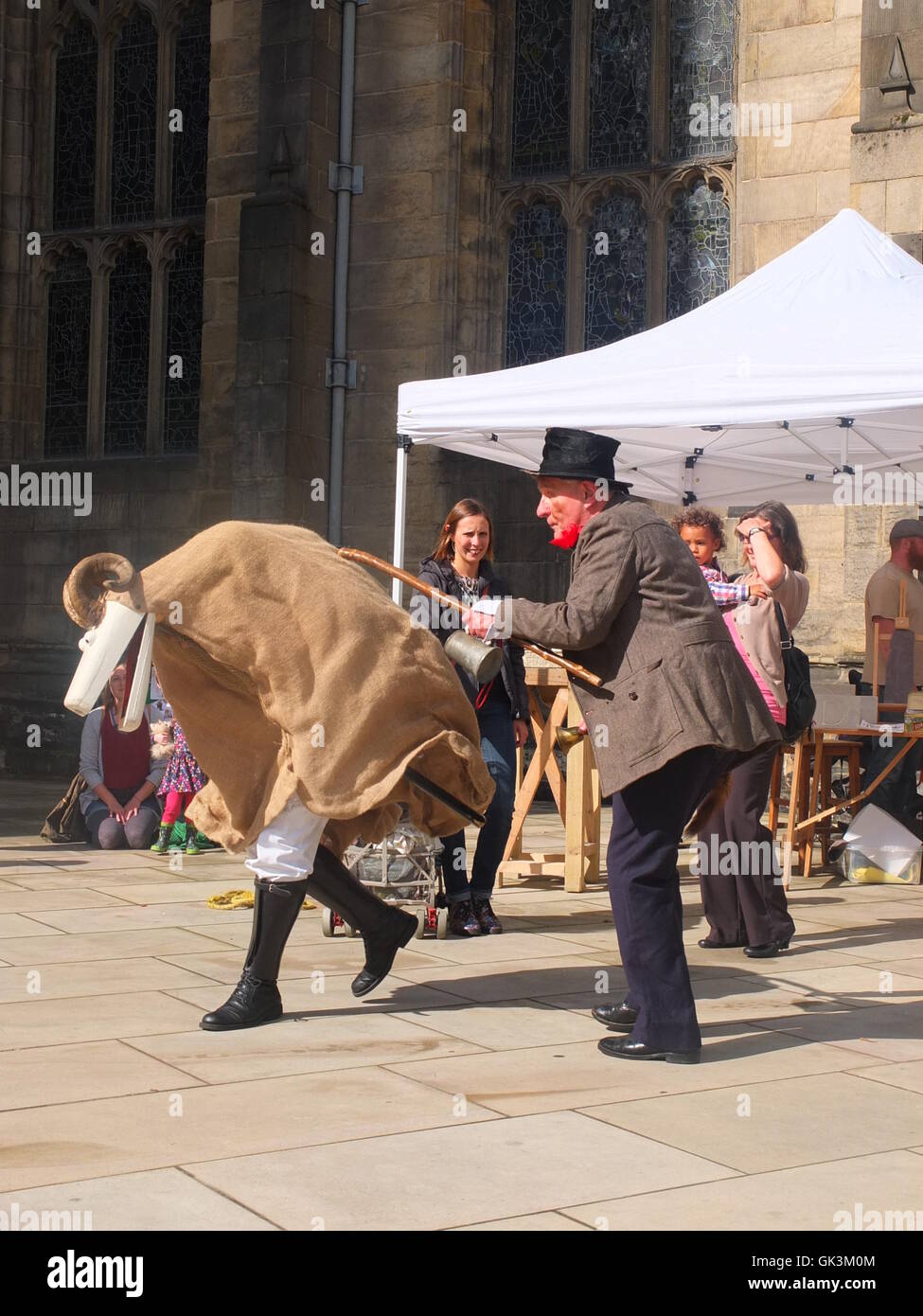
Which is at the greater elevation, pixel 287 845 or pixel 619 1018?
pixel 287 845

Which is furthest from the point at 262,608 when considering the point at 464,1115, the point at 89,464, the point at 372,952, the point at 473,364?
the point at 89,464

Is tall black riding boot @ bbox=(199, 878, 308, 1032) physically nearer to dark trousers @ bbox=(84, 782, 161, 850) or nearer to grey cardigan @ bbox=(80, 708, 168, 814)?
dark trousers @ bbox=(84, 782, 161, 850)

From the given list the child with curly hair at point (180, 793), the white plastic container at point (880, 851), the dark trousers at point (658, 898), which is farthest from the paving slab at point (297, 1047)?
the child with curly hair at point (180, 793)

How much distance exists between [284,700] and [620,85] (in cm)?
993

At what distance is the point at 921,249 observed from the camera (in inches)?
416

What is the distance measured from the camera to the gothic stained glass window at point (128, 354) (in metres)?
15.5

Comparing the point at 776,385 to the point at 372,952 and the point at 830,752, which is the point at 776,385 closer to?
the point at 830,752

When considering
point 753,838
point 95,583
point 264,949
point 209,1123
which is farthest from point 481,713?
point 209,1123

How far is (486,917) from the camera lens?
699cm

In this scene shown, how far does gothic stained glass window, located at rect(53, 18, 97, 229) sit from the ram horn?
11965mm

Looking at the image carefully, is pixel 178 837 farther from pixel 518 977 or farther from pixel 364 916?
pixel 364 916

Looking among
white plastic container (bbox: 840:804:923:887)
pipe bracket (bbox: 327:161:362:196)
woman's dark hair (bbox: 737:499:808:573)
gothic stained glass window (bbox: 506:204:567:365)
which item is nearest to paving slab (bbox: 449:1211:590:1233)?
woman's dark hair (bbox: 737:499:808:573)

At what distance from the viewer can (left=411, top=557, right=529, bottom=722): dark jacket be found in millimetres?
7062

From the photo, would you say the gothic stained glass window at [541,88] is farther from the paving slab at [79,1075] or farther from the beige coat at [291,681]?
the paving slab at [79,1075]
